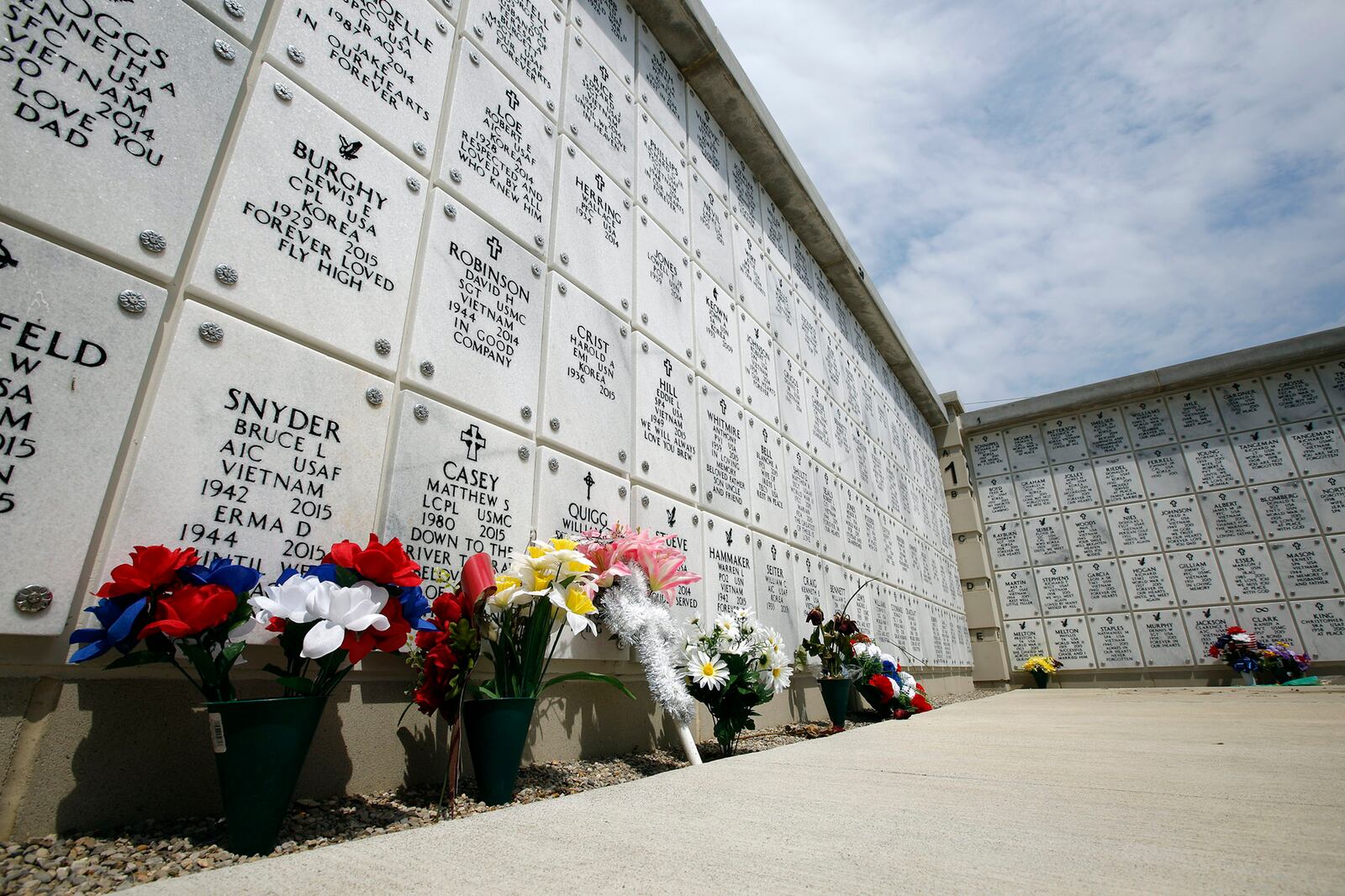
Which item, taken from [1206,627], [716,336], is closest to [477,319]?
[716,336]

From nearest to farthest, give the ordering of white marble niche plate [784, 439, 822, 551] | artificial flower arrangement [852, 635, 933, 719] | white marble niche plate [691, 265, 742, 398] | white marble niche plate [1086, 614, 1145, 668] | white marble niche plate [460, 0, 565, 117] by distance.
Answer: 1. white marble niche plate [460, 0, 565, 117]
2. white marble niche plate [691, 265, 742, 398]
3. artificial flower arrangement [852, 635, 933, 719]
4. white marble niche plate [784, 439, 822, 551]
5. white marble niche plate [1086, 614, 1145, 668]

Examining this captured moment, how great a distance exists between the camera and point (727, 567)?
3.44 m

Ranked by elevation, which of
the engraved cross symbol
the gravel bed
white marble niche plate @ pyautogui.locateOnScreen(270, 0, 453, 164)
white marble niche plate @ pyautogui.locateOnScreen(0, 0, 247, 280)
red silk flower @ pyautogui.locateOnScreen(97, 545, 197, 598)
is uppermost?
white marble niche plate @ pyautogui.locateOnScreen(270, 0, 453, 164)

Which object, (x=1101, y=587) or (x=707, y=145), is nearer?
(x=707, y=145)

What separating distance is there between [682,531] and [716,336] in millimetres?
1452

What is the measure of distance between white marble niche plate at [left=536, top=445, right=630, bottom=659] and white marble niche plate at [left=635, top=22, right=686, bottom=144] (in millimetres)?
2536

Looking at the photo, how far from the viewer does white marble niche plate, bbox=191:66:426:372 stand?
1553mm

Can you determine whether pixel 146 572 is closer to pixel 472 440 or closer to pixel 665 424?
pixel 472 440

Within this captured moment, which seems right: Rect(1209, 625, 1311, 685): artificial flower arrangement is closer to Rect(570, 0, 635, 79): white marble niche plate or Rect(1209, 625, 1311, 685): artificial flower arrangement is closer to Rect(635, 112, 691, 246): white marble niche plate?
Rect(635, 112, 691, 246): white marble niche plate

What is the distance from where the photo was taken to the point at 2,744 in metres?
1.08

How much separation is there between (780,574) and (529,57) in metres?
3.03

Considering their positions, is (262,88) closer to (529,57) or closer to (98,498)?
(98,498)

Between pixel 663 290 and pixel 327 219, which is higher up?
pixel 663 290

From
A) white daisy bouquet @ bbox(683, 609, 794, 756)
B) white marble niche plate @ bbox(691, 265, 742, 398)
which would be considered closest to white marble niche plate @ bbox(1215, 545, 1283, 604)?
white marble niche plate @ bbox(691, 265, 742, 398)
